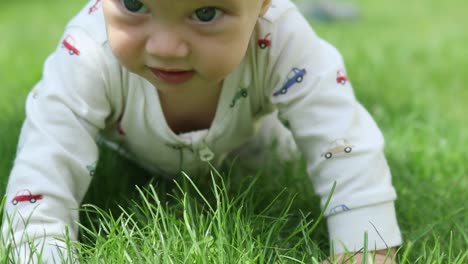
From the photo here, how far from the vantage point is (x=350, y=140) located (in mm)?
1513

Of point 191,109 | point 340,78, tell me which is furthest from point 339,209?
point 191,109

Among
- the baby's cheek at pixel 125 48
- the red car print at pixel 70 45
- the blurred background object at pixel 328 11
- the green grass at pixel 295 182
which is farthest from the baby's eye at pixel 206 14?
the blurred background object at pixel 328 11

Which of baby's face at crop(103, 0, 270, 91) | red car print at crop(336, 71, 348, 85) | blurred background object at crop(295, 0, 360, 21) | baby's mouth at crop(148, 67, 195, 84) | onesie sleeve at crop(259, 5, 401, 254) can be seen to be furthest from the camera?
blurred background object at crop(295, 0, 360, 21)

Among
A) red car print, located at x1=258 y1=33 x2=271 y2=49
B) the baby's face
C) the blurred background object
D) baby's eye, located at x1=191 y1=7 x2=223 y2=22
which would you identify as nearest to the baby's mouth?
the baby's face

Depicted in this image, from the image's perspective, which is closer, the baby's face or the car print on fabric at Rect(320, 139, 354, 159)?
the baby's face

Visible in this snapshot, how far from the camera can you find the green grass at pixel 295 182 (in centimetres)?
130

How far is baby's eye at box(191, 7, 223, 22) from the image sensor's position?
4.13ft

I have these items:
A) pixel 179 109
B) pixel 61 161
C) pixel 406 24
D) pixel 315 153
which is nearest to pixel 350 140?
pixel 315 153

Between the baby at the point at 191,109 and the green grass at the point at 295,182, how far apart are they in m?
0.08

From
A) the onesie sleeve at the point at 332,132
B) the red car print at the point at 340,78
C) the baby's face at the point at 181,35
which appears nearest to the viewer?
the baby's face at the point at 181,35

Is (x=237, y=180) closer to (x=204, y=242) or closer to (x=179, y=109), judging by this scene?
A: (x=179, y=109)

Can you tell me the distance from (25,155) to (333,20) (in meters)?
2.99

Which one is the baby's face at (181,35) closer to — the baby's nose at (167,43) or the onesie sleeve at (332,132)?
the baby's nose at (167,43)

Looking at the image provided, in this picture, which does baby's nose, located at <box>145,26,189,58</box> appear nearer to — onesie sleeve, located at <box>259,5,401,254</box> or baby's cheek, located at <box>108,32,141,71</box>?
baby's cheek, located at <box>108,32,141,71</box>
